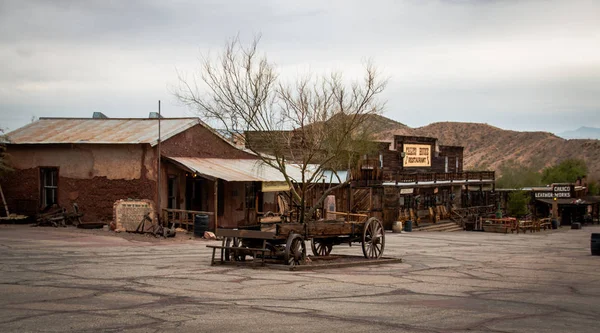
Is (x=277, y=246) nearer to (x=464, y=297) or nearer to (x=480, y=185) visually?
(x=464, y=297)

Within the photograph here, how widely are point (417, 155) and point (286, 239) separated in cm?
3500

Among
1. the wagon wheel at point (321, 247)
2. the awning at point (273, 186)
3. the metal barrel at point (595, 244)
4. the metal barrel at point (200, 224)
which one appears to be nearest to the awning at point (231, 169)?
the awning at point (273, 186)

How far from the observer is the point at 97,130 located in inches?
1186

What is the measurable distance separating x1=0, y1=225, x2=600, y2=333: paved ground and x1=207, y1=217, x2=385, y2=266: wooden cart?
742 millimetres

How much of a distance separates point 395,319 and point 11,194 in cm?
2278

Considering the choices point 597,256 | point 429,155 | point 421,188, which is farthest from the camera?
point 429,155

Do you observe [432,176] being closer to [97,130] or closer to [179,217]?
[179,217]

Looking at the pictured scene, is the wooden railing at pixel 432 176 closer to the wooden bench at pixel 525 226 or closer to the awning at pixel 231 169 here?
the wooden bench at pixel 525 226

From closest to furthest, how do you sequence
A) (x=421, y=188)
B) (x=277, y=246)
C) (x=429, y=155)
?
(x=277, y=246), (x=421, y=188), (x=429, y=155)

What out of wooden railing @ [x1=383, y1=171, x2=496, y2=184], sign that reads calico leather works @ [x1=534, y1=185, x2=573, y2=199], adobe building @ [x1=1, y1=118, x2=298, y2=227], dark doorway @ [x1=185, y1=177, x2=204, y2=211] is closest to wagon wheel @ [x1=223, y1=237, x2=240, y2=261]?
adobe building @ [x1=1, y1=118, x2=298, y2=227]

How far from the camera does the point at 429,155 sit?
5288 cm

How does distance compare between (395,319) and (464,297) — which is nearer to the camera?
(395,319)

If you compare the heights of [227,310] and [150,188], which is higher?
[150,188]

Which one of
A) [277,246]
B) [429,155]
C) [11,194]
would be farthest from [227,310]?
[429,155]
